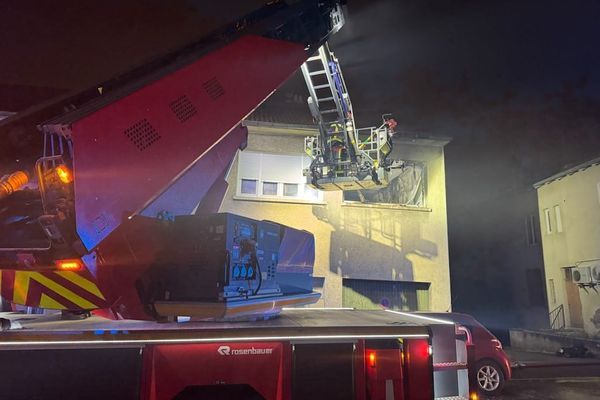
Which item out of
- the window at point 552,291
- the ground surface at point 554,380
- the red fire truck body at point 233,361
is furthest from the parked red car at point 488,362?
the window at point 552,291

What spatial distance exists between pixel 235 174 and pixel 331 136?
10.7 feet

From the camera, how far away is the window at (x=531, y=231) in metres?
23.1

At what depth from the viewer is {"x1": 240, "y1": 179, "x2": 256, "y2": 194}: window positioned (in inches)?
451

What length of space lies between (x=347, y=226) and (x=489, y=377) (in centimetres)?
520

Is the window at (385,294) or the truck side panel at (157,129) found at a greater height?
the truck side panel at (157,129)

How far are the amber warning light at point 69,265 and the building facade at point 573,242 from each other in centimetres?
1884

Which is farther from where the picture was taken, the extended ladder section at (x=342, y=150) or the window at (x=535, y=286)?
the window at (x=535, y=286)

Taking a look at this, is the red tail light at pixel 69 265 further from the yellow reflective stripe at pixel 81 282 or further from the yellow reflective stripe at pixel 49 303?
the yellow reflective stripe at pixel 49 303

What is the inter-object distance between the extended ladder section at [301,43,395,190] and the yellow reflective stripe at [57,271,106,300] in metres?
6.54

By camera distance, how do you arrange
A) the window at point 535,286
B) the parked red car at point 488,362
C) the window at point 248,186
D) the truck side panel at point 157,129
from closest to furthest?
the truck side panel at point 157,129, the parked red car at point 488,362, the window at point 248,186, the window at point 535,286

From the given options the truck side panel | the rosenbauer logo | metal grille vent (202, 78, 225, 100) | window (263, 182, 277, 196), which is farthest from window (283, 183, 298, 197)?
the rosenbauer logo

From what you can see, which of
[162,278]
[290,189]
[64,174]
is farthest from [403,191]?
[64,174]

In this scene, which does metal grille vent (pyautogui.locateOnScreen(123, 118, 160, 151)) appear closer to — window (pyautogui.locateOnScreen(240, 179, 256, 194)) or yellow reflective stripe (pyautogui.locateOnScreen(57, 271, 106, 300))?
yellow reflective stripe (pyautogui.locateOnScreen(57, 271, 106, 300))

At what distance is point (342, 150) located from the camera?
31.5ft
